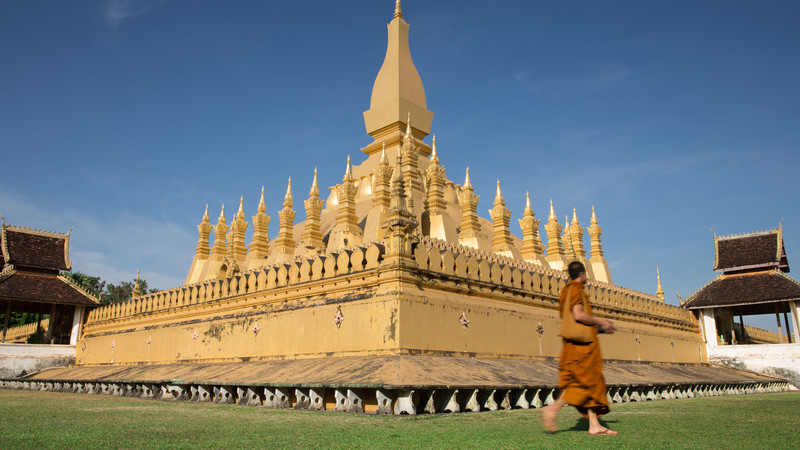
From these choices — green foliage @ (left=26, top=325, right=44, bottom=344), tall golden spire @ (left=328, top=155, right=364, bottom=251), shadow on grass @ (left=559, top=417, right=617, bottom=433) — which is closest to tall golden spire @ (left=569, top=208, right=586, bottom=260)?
tall golden spire @ (left=328, top=155, right=364, bottom=251)

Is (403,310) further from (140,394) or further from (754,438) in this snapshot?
(140,394)

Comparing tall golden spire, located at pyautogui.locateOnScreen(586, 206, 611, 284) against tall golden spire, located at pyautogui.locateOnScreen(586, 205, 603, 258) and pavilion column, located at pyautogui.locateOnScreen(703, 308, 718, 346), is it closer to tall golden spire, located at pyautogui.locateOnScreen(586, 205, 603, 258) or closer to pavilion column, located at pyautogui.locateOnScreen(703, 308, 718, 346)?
tall golden spire, located at pyautogui.locateOnScreen(586, 205, 603, 258)

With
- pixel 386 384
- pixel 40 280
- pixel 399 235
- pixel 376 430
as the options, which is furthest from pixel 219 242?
pixel 376 430

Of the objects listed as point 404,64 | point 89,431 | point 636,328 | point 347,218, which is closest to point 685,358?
Answer: point 636,328

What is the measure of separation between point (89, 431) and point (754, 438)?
23.2 ft

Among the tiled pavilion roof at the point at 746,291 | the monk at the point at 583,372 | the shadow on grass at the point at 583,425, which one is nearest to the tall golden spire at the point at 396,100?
the tiled pavilion roof at the point at 746,291

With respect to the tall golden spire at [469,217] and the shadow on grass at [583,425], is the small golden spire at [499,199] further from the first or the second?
the shadow on grass at [583,425]

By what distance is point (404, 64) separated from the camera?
27.0 meters

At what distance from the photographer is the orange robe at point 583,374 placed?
5723mm

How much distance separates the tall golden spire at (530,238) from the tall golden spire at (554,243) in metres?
1.09

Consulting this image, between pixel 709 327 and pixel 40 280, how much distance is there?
29.7 meters

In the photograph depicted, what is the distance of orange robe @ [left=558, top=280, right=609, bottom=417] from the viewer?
5.72 meters

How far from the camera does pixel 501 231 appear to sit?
2097 cm

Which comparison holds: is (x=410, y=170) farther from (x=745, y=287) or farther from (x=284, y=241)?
(x=745, y=287)
